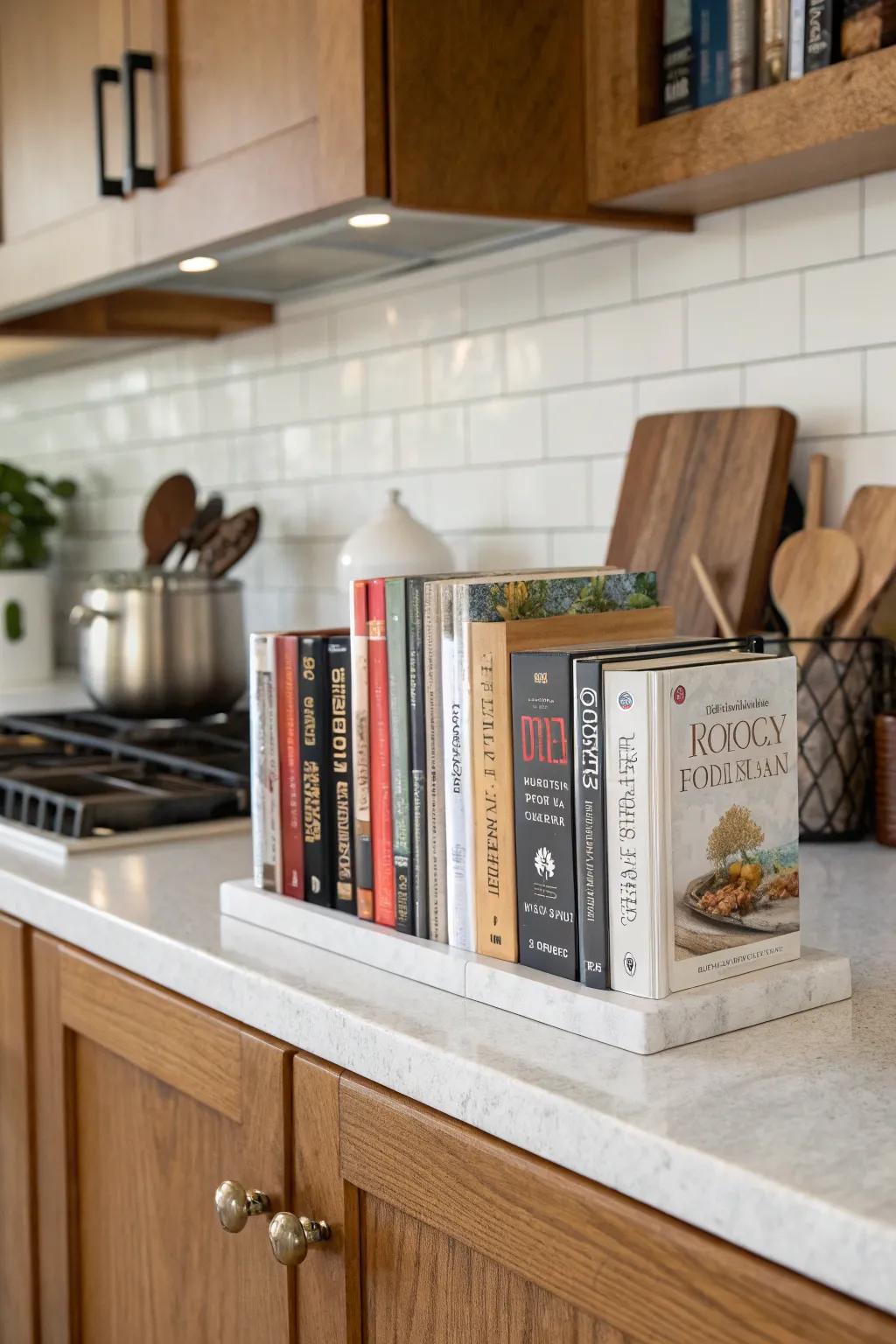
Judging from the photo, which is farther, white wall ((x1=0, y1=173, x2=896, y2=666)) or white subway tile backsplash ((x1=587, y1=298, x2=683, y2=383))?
white subway tile backsplash ((x1=587, y1=298, x2=683, y2=383))

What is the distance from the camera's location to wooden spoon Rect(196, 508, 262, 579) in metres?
2.22

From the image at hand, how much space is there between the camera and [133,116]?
5.54ft

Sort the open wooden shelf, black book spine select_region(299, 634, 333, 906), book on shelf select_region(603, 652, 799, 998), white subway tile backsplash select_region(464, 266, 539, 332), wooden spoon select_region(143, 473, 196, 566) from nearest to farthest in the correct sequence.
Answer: book on shelf select_region(603, 652, 799, 998)
black book spine select_region(299, 634, 333, 906)
the open wooden shelf
white subway tile backsplash select_region(464, 266, 539, 332)
wooden spoon select_region(143, 473, 196, 566)

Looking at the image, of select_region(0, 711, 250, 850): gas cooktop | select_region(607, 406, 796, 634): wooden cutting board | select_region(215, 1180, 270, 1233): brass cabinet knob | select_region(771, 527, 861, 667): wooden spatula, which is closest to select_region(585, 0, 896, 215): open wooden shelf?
select_region(607, 406, 796, 634): wooden cutting board

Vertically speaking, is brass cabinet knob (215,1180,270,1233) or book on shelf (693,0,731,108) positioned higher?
book on shelf (693,0,731,108)

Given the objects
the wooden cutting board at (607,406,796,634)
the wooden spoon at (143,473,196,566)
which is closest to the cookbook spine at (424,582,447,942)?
the wooden cutting board at (607,406,796,634)

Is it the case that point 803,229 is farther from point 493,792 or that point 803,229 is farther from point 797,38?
point 493,792

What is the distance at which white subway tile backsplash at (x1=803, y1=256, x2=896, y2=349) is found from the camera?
142 cm

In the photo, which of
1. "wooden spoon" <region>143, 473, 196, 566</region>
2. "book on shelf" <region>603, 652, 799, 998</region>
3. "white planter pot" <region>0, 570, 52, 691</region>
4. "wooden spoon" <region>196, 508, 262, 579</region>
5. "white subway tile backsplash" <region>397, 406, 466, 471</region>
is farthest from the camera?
"white planter pot" <region>0, 570, 52, 691</region>

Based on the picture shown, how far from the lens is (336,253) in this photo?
6.27 feet

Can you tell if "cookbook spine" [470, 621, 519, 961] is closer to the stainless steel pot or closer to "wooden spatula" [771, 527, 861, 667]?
"wooden spatula" [771, 527, 861, 667]

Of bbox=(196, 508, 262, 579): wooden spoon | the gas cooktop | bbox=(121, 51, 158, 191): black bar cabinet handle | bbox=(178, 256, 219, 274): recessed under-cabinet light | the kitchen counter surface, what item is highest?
bbox=(121, 51, 158, 191): black bar cabinet handle

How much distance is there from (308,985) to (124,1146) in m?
0.34

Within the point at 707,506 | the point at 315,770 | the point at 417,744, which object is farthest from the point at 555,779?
the point at 707,506
